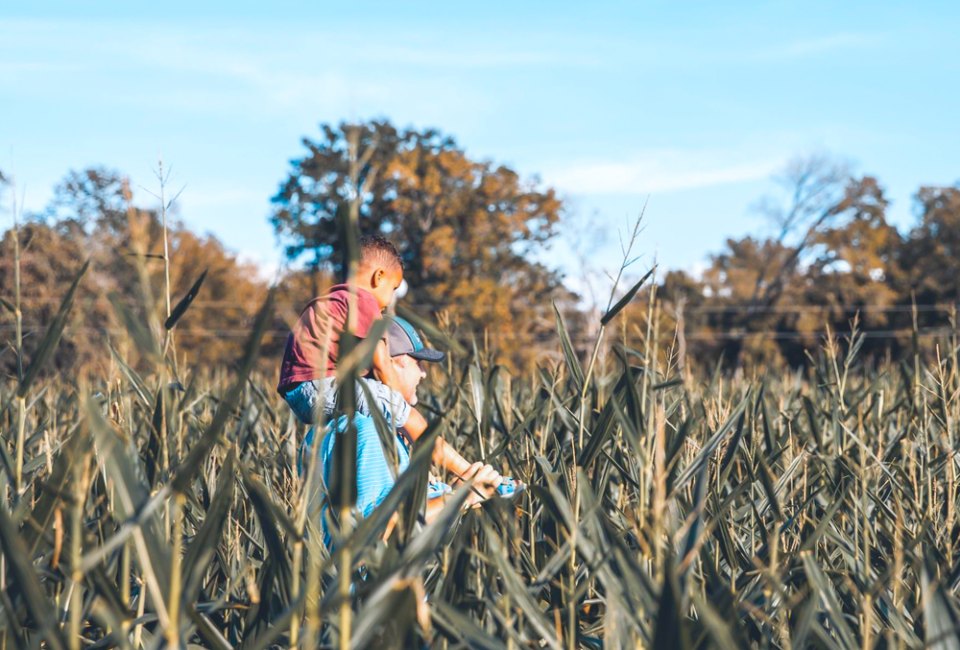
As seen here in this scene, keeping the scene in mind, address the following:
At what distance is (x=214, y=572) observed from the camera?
2.48m

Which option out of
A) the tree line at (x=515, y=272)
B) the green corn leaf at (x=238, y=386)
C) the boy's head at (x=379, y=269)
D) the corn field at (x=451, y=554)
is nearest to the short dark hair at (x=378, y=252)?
the boy's head at (x=379, y=269)

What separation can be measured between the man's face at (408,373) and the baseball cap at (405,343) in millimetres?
22

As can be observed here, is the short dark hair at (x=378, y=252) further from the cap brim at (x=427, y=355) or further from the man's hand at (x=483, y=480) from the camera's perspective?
the man's hand at (x=483, y=480)

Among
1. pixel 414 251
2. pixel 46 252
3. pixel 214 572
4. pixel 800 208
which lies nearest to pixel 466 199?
pixel 414 251

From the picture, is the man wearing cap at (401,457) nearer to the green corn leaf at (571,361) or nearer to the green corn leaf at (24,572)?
the green corn leaf at (571,361)

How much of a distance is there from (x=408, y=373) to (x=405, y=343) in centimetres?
8

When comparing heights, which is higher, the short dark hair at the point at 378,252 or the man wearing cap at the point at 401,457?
the short dark hair at the point at 378,252

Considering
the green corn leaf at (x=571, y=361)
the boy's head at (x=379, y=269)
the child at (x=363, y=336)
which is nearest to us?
the green corn leaf at (x=571, y=361)

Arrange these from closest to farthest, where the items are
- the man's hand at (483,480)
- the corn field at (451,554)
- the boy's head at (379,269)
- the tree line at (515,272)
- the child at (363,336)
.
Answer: the corn field at (451,554)
the man's hand at (483,480)
the child at (363,336)
the boy's head at (379,269)
the tree line at (515,272)

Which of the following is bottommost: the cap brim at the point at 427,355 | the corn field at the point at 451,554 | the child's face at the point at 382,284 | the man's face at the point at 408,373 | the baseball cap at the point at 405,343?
the corn field at the point at 451,554

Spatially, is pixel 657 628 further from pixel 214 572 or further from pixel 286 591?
pixel 214 572

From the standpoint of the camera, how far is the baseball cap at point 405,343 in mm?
2633

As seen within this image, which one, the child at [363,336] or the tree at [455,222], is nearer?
the child at [363,336]

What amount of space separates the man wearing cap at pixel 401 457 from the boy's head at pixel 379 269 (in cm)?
12
